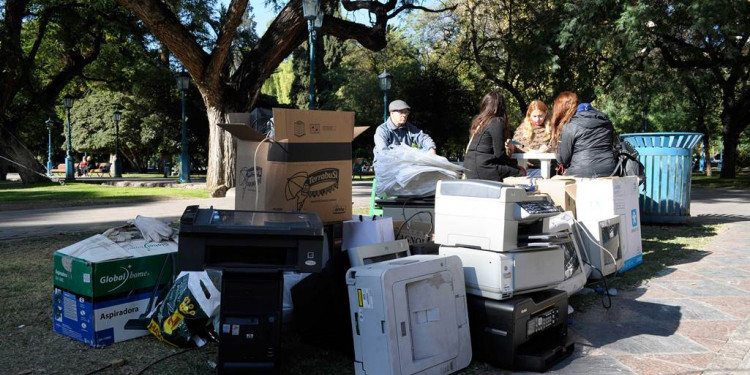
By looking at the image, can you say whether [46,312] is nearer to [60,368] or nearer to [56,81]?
[60,368]

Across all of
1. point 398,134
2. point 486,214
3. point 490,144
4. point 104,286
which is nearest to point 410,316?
point 486,214

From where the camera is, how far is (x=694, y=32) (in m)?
15.9

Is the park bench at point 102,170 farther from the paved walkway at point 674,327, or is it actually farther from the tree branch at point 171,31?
the paved walkway at point 674,327

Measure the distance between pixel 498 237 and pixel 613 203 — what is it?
2.67 m

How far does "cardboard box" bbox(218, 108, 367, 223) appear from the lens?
3564 millimetres

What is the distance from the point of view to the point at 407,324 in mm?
2750

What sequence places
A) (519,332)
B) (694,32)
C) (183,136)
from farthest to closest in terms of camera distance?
(183,136) < (694,32) < (519,332)

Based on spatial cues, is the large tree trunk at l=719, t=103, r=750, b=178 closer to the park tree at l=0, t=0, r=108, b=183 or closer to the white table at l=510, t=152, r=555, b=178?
the white table at l=510, t=152, r=555, b=178

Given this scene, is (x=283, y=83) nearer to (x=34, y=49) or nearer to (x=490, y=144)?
(x=34, y=49)

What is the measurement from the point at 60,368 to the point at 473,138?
387 centimetres

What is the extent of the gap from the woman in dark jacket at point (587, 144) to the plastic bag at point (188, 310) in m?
4.24

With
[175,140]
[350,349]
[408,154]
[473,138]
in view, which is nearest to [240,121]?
[408,154]

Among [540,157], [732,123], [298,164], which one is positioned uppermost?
[732,123]

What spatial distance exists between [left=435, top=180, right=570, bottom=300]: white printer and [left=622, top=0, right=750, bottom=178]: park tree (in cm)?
1192
